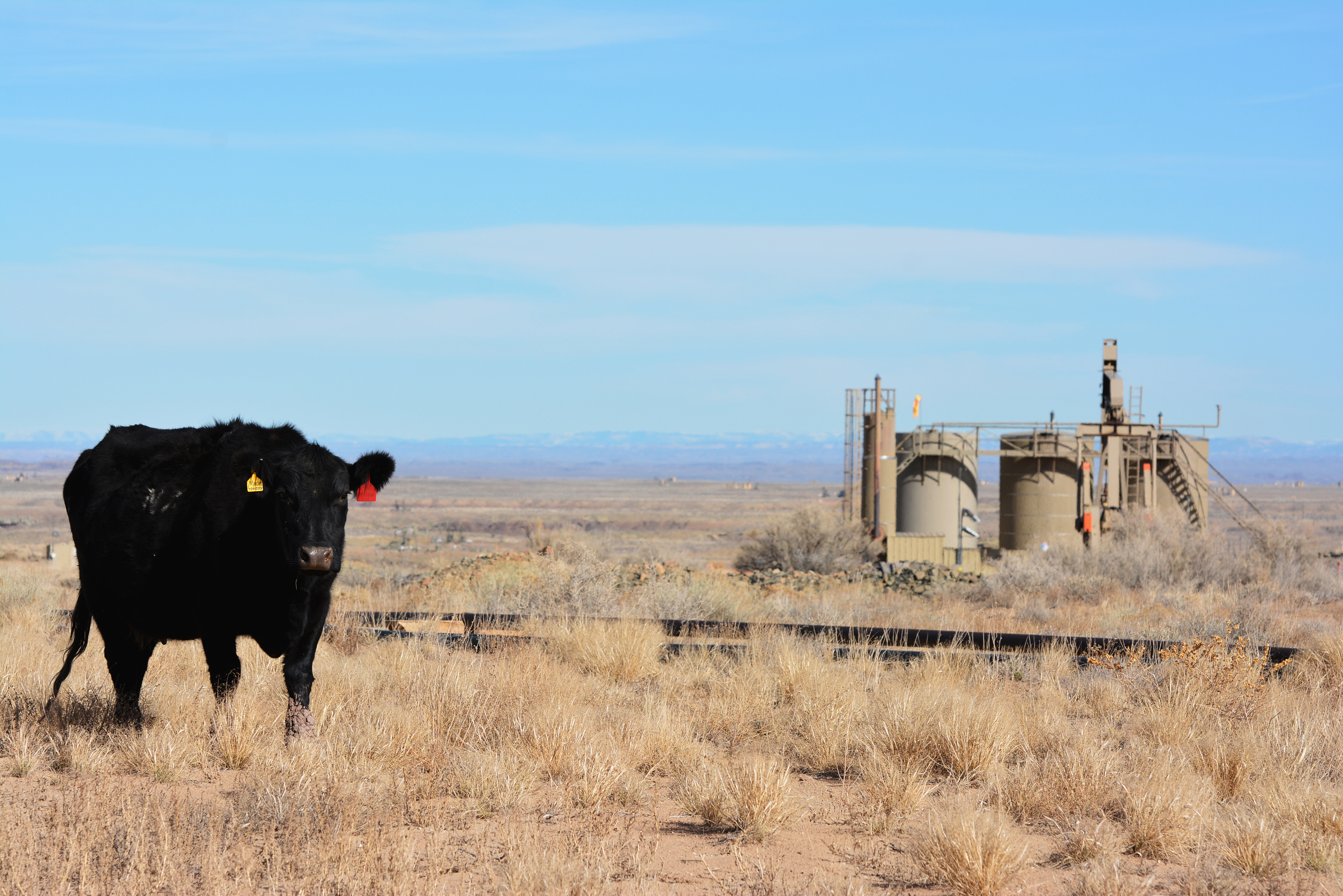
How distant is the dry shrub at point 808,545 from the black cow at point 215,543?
25014 millimetres

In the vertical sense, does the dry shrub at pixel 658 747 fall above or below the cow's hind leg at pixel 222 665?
below

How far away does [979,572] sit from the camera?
1104 inches

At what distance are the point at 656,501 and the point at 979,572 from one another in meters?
101

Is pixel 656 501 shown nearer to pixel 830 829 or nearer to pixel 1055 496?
pixel 1055 496

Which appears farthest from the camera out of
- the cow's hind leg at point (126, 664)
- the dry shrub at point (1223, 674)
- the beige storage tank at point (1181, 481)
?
the beige storage tank at point (1181, 481)

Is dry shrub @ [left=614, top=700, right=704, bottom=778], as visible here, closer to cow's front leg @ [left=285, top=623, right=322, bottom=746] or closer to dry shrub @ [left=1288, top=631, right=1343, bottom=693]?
cow's front leg @ [left=285, top=623, right=322, bottom=746]

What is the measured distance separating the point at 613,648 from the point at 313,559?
15.5 feet

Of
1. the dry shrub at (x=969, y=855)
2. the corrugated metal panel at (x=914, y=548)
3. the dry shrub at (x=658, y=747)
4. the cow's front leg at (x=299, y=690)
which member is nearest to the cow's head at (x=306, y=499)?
the cow's front leg at (x=299, y=690)

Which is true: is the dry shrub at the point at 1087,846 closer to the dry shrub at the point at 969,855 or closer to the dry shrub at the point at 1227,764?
the dry shrub at the point at 969,855

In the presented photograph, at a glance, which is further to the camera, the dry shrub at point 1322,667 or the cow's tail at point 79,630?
the dry shrub at point 1322,667

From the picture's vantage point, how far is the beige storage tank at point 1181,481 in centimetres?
3616

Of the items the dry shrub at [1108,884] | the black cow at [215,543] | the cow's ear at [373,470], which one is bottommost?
the dry shrub at [1108,884]

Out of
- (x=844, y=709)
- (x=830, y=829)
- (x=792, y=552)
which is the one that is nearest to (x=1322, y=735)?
(x=844, y=709)

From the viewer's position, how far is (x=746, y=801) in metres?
6.15
